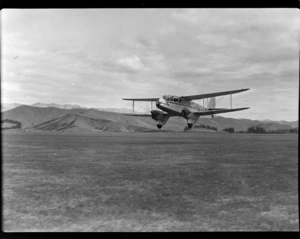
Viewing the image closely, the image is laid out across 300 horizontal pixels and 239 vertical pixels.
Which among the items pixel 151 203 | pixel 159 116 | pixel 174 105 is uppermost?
pixel 174 105

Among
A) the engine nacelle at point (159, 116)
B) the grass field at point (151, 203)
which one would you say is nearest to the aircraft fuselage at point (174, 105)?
the engine nacelle at point (159, 116)

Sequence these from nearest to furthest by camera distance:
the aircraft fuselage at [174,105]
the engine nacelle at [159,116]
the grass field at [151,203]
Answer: the grass field at [151,203] < the engine nacelle at [159,116] < the aircraft fuselage at [174,105]

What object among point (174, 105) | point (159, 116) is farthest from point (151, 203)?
point (174, 105)

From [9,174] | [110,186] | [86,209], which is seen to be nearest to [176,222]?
[86,209]

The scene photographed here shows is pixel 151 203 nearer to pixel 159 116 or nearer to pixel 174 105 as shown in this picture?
pixel 159 116

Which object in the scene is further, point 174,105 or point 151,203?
point 174,105

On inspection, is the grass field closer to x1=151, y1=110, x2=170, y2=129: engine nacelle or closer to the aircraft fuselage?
x1=151, y1=110, x2=170, y2=129: engine nacelle

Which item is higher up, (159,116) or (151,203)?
(159,116)

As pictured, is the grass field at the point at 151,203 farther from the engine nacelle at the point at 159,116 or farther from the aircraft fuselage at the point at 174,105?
the aircraft fuselage at the point at 174,105

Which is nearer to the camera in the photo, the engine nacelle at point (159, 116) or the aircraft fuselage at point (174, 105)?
the engine nacelle at point (159, 116)

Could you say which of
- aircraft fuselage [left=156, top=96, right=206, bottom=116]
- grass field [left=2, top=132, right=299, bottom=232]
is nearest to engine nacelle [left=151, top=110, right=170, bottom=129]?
aircraft fuselage [left=156, top=96, right=206, bottom=116]
